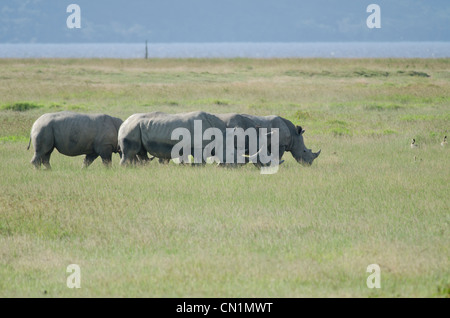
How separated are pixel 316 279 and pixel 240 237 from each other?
203 centimetres

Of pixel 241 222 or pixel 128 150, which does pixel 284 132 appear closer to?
pixel 128 150

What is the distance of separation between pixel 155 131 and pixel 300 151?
3.41m

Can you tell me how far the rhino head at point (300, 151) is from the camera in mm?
15383

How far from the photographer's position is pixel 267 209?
1106 centimetres

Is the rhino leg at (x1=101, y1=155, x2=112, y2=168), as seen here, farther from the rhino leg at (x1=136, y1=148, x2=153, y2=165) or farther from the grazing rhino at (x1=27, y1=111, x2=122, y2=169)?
the rhino leg at (x1=136, y1=148, x2=153, y2=165)

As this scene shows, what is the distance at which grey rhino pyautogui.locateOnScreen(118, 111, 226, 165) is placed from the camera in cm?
1456

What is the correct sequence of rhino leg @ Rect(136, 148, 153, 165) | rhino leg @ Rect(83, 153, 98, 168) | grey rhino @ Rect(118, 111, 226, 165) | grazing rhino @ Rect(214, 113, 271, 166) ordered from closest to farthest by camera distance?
grey rhino @ Rect(118, 111, 226, 165) < grazing rhino @ Rect(214, 113, 271, 166) < rhino leg @ Rect(136, 148, 153, 165) < rhino leg @ Rect(83, 153, 98, 168)

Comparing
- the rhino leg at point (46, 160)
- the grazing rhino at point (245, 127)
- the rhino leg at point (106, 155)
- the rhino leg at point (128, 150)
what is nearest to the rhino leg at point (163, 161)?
the rhino leg at point (128, 150)

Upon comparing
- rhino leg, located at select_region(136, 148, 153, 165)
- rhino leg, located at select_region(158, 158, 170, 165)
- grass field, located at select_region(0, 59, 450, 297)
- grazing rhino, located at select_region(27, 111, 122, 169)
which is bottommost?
grass field, located at select_region(0, 59, 450, 297)

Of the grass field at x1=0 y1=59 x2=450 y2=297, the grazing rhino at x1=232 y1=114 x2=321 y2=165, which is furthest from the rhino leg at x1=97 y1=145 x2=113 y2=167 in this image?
the grazing rhino at x1=232 y1=114 x2=321 y2=165

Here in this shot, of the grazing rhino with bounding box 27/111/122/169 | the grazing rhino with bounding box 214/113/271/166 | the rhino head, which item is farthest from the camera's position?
the rhino head

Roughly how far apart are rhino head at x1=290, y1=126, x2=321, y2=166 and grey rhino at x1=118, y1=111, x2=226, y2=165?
174 centimetres

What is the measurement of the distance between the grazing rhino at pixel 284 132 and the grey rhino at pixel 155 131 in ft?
1.56
